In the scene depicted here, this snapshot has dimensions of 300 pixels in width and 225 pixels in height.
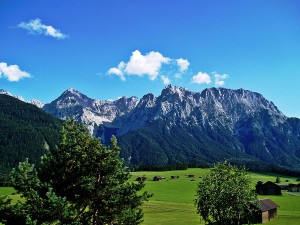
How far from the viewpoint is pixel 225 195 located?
51281 mm

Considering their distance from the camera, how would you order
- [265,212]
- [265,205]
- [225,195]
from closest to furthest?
[225,195], [265,212], [265,205]

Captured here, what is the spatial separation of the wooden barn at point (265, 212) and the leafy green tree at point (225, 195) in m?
23.5

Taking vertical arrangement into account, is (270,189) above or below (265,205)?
below

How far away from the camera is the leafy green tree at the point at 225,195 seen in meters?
51.3

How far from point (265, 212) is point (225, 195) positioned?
32284mm

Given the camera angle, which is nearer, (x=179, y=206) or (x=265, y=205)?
(x=265, y=205)

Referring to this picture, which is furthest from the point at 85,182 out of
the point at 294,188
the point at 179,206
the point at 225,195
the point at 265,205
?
the point at 294,188

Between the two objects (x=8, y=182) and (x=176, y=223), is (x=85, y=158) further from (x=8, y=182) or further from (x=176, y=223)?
(x=176, y=223)

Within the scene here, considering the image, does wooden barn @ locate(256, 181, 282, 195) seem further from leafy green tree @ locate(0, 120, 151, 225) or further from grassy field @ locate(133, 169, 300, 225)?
leafy green tree @ locate(0, 120, 151, 225)

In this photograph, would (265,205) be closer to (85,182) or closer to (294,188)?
(85,182)

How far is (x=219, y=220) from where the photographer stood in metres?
53.0

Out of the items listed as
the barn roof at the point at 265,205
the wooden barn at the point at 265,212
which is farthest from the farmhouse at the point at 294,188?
the barn roof at the point at 265,205

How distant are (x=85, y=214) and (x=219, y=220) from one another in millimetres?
33557

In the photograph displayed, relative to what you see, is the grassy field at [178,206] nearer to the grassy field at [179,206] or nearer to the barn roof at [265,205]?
the grassy field at [179,206]
